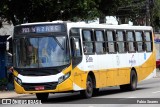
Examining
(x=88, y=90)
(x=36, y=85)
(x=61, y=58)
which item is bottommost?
(x=88, y=90)

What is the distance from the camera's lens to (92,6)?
29.7 metres

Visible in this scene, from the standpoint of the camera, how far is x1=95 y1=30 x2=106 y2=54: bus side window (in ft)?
70.2

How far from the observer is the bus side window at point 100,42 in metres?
21.4

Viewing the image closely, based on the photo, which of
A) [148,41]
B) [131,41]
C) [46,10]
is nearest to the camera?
[131,41]

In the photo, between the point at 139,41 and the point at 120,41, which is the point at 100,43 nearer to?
the point at 120,41

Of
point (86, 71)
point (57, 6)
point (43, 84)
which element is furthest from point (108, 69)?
point (57, 6)

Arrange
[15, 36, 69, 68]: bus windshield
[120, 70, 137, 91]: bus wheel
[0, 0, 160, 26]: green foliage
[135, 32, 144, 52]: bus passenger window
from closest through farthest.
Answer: [15, 36, 69, 68]: bus windshield → [120, 70, 137, 91]: bus wheel → [135, 32, 144, 52]: bus passenger window → [0, 0, 160, 26]: green foliage

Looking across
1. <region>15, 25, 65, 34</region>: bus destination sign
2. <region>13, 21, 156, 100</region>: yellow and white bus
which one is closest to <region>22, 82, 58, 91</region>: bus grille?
<region>13, 21, 156, 100</region>: yellow and white bus

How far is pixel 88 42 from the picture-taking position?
810 inches

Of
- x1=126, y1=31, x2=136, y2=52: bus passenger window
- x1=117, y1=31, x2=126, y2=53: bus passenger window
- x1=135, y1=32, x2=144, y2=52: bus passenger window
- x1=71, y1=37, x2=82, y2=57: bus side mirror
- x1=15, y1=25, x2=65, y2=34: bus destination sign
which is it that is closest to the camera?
x1=71, y1=37, x2=82, y2=57: bus side mirror

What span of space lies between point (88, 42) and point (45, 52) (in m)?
2.31

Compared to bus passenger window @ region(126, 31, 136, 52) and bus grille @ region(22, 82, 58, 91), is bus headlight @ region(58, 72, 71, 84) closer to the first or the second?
bus grille @ region(22, 82, 58, 91)

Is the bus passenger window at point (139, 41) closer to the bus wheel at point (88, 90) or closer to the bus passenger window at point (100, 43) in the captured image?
the bus passenger window at point (100, 43)

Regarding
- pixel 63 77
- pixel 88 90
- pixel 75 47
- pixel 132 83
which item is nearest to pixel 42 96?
pixel 88 90
